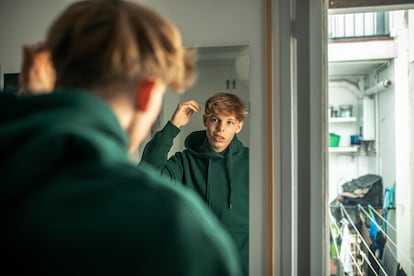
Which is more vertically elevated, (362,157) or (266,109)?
(266,109)

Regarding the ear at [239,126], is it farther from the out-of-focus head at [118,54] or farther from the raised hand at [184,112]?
the out-of-focus head at [118,54]

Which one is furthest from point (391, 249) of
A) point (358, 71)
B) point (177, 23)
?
point (177, 23)

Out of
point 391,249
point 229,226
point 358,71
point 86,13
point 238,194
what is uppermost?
point 358,71

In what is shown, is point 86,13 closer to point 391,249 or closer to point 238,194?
point 238,194

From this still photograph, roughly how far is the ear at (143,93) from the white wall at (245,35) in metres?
1.29

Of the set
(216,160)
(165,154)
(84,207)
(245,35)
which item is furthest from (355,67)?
(84,207)

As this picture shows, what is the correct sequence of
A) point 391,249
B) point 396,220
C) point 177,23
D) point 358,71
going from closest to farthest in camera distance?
point 177,23
point 391,249
point 396,220
point 358,71

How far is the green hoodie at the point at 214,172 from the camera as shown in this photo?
187cm

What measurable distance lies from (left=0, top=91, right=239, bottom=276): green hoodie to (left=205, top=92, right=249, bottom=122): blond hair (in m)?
1.43

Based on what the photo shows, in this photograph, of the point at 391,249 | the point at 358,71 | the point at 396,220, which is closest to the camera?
the point at 391,249

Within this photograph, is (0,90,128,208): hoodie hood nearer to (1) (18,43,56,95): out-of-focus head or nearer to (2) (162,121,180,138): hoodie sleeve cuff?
(1) (18,43,56,95): out-of-focus head

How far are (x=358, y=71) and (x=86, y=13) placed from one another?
270 centimetres

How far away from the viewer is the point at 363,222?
2.46 m

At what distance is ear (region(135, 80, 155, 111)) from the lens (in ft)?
1.97
